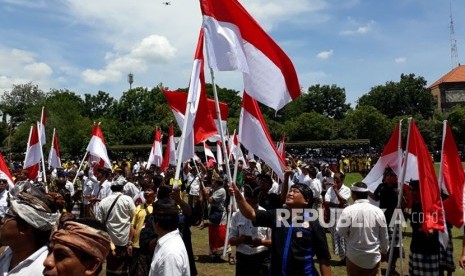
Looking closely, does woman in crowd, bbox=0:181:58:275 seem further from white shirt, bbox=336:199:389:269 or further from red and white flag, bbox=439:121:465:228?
red and white flag, bbox=439:121:465:228

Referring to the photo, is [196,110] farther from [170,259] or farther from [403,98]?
[403,98]

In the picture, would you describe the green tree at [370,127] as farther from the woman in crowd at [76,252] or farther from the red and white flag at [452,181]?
the woman in crowd at [76,252]

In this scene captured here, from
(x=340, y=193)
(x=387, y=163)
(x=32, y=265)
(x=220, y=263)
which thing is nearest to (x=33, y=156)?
(x=220, y=263)

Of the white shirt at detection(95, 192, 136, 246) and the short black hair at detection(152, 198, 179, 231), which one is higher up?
the short black hair at detection(152, 198, 179, 231)

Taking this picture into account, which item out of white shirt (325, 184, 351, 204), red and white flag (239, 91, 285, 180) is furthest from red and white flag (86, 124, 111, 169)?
red and white flag (239, 91, 285, 180)

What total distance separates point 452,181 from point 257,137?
3.08 m

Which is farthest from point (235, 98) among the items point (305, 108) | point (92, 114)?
point (92, 114)

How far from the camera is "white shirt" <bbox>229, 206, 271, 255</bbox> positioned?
618cm

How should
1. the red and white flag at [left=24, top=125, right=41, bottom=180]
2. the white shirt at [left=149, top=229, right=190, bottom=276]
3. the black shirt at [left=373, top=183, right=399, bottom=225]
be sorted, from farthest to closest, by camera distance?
the red and white flag at [left=24, top=125, right=41, bottom=180] < the black shirt at [left=373, top=183, right=399, bottom=225] < the white shirt at [left=149, top=229, right=190, bottom=276]

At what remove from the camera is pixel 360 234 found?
6.52 meters

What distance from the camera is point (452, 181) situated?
715cm

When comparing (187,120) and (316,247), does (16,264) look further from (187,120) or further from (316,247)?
(316,247)

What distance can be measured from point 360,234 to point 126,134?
57061mm

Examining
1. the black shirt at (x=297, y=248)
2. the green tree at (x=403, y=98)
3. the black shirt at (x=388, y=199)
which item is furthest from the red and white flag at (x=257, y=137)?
the green tree at (x=403, y=98)
